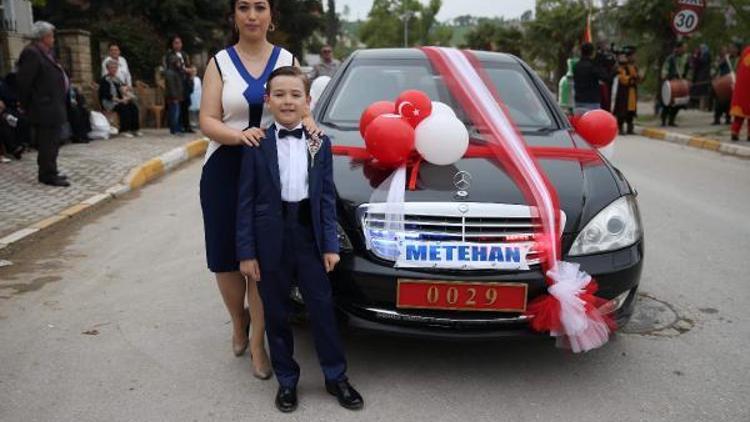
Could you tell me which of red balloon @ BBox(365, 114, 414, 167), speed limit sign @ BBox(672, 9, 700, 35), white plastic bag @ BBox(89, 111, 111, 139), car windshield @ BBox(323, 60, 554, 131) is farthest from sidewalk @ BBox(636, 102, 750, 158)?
white plastic bag @ BBox(89, 111, 111, 139)

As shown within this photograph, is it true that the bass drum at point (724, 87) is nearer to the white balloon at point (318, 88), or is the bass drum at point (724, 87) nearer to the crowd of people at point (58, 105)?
the crowd of people at point (58, 105)

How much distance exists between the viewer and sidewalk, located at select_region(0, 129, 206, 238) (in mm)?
6172

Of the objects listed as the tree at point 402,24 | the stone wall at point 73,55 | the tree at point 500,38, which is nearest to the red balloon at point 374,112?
the stone wall at point 73,55

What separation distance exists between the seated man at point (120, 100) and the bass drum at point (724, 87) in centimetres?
1159

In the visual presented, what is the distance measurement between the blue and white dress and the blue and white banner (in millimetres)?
802

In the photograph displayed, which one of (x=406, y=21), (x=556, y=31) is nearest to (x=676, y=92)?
(x=556, y=31)

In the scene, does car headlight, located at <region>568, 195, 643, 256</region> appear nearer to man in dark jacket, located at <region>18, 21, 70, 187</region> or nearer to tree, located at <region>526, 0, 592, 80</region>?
man in dark jacket, located at <region>18, 21, 70, 187</region>

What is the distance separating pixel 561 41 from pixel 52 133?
29964mm

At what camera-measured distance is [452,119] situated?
127 inches

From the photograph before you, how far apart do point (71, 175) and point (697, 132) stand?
1155cm

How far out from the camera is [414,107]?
3.36m

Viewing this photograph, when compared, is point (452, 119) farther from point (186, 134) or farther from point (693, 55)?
point (693, 55)

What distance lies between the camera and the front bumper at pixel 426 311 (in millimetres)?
2770

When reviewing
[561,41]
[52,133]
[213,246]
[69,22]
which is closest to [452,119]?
[213,246]
